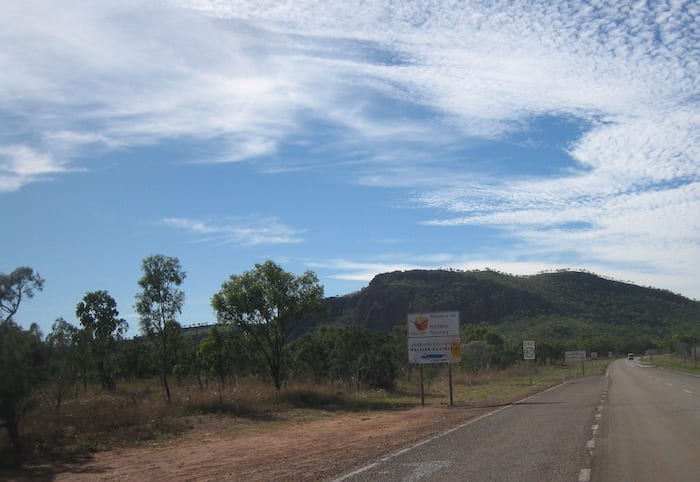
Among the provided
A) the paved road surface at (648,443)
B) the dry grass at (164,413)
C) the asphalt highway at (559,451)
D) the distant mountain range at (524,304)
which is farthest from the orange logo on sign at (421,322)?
the distant mountain range at (524,304)

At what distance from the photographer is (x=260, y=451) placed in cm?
1778

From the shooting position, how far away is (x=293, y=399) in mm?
32875

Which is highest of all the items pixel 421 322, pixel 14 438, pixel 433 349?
pixel 421 322

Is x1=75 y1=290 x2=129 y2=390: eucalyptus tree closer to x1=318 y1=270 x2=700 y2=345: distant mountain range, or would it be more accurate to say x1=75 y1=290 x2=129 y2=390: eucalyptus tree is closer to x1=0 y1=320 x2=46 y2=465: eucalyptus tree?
x1=0 y1=320 x2=46 y2=465: eucalyptus tree

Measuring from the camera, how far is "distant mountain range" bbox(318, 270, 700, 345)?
128 meters

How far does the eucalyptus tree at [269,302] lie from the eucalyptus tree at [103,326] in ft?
28.8

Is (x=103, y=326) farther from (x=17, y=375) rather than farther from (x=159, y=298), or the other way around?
(x=17, y=375)

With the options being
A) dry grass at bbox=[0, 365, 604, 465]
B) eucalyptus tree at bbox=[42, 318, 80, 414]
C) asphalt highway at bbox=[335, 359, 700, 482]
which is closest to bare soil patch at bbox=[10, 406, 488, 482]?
dry grass at bbox=[0, 365, 604, 465]

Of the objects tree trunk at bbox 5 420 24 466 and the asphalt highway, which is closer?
the asphalt highway

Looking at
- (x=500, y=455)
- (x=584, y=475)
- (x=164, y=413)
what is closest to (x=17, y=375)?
(x=164, y=413)

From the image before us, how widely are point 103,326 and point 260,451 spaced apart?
27.4 metres

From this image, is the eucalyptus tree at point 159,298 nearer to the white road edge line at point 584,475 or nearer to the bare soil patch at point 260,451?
the bare soil patch at point 260,451

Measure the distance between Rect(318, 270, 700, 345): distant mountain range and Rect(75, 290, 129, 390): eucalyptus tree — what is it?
74760 millimetres

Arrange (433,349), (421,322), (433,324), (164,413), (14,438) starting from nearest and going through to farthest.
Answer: (14,438)
(164,413)
(433,349)
(433,324)
(421,322)
